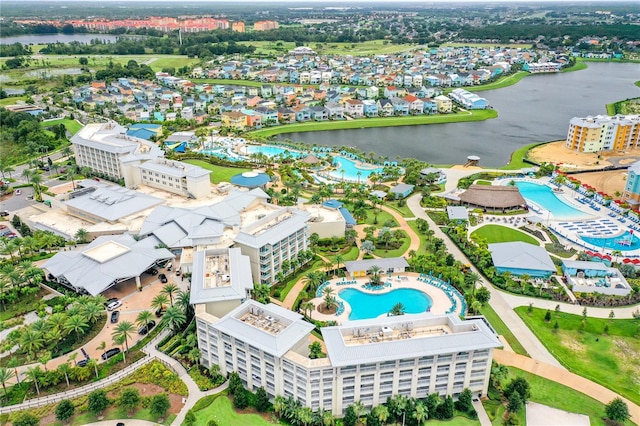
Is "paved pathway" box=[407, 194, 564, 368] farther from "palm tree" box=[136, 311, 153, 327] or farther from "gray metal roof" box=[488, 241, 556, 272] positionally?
"palm tree" box=[136, 311, 153, 327]

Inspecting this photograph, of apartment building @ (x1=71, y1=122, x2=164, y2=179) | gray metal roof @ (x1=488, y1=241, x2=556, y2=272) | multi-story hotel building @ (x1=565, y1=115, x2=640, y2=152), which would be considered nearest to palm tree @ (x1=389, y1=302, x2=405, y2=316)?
gray metal roof @ (x1=488, y1=241, x2=556, y2=272)

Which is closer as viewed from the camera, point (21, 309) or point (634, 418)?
point (634, 418)

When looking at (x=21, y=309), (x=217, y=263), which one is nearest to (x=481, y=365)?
(x=217, y=263)

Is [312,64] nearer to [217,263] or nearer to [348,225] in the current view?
[348,225]

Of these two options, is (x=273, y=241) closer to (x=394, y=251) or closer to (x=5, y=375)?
(x=394, y=251)

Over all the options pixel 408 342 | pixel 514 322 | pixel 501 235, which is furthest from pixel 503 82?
pixel 408 342

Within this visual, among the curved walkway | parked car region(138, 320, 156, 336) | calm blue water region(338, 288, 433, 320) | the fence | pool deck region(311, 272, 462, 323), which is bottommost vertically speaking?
the curved walkway
